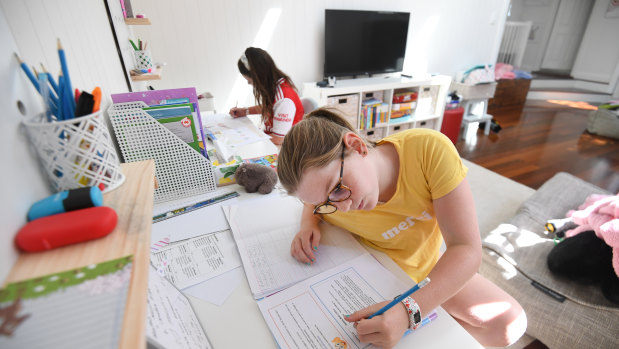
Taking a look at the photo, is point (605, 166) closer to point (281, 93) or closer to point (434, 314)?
point (281, 93)

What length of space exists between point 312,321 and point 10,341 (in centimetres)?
45

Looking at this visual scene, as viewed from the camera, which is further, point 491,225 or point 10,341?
point 491,225

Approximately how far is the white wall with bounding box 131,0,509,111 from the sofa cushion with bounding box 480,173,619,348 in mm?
2321

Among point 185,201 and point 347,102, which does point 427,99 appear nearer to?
point 347,102

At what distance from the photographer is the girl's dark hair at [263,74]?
1.88 metres

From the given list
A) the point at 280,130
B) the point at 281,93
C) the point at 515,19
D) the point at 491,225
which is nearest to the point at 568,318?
the point at 491,225

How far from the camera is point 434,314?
62cm

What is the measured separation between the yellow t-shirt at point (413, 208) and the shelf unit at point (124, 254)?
56cm

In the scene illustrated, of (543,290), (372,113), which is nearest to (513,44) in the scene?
(372,113)

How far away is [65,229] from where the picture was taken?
38 cm

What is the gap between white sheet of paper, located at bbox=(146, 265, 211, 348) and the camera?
42 cm

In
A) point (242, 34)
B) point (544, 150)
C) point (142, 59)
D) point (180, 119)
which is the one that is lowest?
point (544, 150)

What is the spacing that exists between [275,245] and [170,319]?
13.8 inches

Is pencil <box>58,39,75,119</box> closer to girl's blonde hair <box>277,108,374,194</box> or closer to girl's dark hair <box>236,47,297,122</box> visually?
girl's blonde hair <box>277,108,374,194</box>
